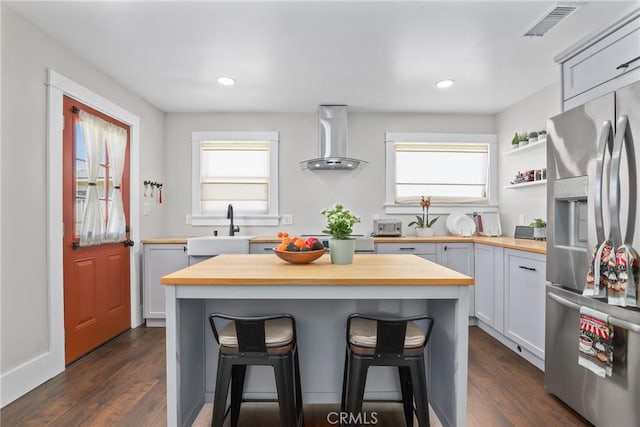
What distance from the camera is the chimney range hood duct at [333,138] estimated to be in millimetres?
4098

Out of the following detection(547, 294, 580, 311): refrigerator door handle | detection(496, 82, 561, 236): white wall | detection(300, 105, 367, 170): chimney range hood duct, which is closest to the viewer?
detection(547, 294, 580, 311): refrigerator door handle

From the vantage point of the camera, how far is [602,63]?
1.97 m

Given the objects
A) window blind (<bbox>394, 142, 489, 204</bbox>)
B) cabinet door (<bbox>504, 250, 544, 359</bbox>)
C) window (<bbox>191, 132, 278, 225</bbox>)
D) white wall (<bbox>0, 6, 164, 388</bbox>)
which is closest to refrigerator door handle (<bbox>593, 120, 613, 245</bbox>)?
cabinet door (<bbox>504, 250, 544, 359</bbox>)

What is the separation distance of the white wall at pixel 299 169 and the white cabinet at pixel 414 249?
64 centimetres


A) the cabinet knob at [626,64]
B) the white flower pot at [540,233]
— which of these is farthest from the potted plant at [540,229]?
the cabinet knob at [626,64]

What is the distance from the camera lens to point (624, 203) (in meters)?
1.72

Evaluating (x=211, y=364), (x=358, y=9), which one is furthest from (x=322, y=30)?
(x=211, y=364)

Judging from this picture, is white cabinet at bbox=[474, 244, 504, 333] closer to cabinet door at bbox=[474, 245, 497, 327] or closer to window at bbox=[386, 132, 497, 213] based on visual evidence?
cabinet door at bbox=[474, 245, 497, 327]

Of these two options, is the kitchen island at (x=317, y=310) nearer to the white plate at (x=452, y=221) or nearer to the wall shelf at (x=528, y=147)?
the wall shelf at (x=528, y=147)

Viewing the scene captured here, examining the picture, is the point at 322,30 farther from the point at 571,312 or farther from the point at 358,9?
the point at 571,312

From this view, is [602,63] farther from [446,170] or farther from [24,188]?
[24,188]

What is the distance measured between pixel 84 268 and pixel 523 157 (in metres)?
4.40

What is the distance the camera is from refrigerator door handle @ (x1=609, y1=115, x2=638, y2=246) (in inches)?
66.0

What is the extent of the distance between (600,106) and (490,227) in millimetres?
2567
